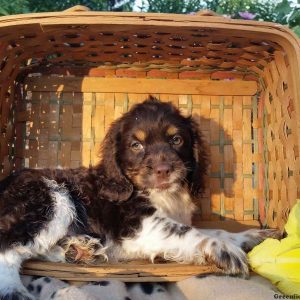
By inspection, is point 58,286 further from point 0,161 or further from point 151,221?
point 0,161

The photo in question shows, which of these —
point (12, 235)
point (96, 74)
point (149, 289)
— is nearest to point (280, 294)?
point (149, 289)

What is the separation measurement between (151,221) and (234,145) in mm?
1327

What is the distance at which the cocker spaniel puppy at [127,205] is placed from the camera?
9.46ft

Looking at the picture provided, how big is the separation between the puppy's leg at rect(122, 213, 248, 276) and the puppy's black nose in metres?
0.27

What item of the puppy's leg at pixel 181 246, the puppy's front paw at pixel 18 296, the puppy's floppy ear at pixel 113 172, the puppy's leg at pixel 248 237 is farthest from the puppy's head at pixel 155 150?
the puppy's front paw at pixel 18 296

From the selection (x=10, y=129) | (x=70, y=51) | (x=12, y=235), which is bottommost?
(x=12, y=235)

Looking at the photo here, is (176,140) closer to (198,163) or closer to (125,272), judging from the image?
(198,163)

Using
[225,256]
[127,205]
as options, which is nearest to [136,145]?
[127,205]

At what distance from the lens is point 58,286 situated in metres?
2.63

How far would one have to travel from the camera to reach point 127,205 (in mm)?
3221

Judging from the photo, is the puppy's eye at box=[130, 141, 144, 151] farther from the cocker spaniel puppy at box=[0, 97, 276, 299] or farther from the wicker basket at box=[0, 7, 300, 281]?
the wicker basket at box=[0, 7, 300, 281]

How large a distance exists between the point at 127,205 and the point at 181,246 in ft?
1.62

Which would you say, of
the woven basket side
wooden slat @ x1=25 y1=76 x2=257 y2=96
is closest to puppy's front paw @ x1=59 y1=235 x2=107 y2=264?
the woven basket side

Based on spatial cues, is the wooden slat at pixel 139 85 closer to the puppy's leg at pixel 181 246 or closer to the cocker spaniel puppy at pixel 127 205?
the cocker spaniel puppy at pixel 127 205
